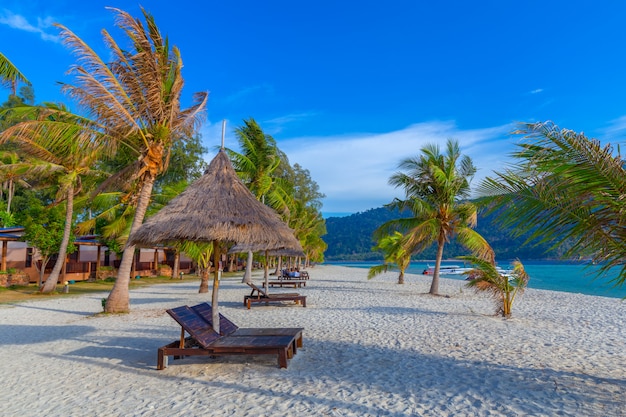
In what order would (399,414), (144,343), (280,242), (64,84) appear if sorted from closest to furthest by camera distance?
(399,414) < (280,242) < (144,343) < (64,84)

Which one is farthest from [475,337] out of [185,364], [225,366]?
[185,364]

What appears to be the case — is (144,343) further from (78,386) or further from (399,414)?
(399,414)

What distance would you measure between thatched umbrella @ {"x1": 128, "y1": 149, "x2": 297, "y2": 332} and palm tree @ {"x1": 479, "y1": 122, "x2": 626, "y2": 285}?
3.15 meters

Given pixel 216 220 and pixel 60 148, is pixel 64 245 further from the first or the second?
pixel 216 220

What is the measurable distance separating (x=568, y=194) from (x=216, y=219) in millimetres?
4406

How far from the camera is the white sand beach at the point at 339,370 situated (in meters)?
4.23

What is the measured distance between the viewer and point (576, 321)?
10.1m

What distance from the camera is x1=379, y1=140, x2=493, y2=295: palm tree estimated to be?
588 inches

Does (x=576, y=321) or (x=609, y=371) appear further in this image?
(x=576, y=321)

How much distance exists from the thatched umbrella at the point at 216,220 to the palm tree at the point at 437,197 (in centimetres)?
909

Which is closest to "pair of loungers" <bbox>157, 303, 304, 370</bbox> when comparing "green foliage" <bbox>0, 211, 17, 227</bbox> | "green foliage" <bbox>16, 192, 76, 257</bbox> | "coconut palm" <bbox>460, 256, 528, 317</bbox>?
"coconut palm" <bbox>460, 256, 528, 317</bbox>

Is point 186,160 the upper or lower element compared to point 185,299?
upper

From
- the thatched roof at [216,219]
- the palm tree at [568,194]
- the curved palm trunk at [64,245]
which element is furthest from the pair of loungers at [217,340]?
the curved palm trunk at [64,245]

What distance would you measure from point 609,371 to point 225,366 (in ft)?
16.3
